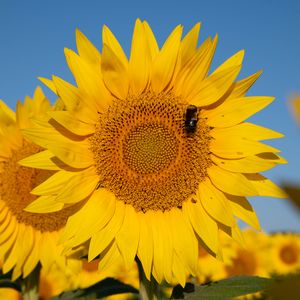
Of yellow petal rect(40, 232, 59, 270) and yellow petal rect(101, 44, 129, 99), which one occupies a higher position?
yellow petal rect(101, 44, 129, 99)

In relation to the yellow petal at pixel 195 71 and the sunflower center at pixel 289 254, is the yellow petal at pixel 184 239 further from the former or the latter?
the sunflower center at pixel 289 254

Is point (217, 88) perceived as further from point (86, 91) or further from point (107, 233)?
point (107, 233)

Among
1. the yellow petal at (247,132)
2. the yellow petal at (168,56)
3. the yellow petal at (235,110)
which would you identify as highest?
the yellow petal at (168,56)

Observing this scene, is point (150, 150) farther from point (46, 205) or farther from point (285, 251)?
point (285, 251)

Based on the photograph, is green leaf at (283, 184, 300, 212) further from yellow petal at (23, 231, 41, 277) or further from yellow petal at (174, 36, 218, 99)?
yellow petal at (23, 231, 41, 277)

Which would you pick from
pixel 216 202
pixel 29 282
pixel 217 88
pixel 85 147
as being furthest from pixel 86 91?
pixel 29 282

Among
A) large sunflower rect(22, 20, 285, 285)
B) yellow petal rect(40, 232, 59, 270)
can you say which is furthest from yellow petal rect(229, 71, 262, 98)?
yellow petal rect(40, 232, 59, 270)

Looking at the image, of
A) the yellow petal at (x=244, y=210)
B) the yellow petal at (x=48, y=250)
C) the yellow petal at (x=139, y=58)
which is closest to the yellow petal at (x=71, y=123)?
the yellow petal at (x=139, y=58)

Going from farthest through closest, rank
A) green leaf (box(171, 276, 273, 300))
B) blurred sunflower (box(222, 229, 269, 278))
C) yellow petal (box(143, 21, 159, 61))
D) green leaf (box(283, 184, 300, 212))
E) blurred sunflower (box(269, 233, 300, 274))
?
blurred sunflower (box(269, 233, 300, 274)), blurred sunflower (box(222, 229, 269, 278)), yellow petal (box(143, 21, 159, 61)), green leaf (box(171, 276, 273, 300)), green leaf (box(283, 184, 300, 212))
